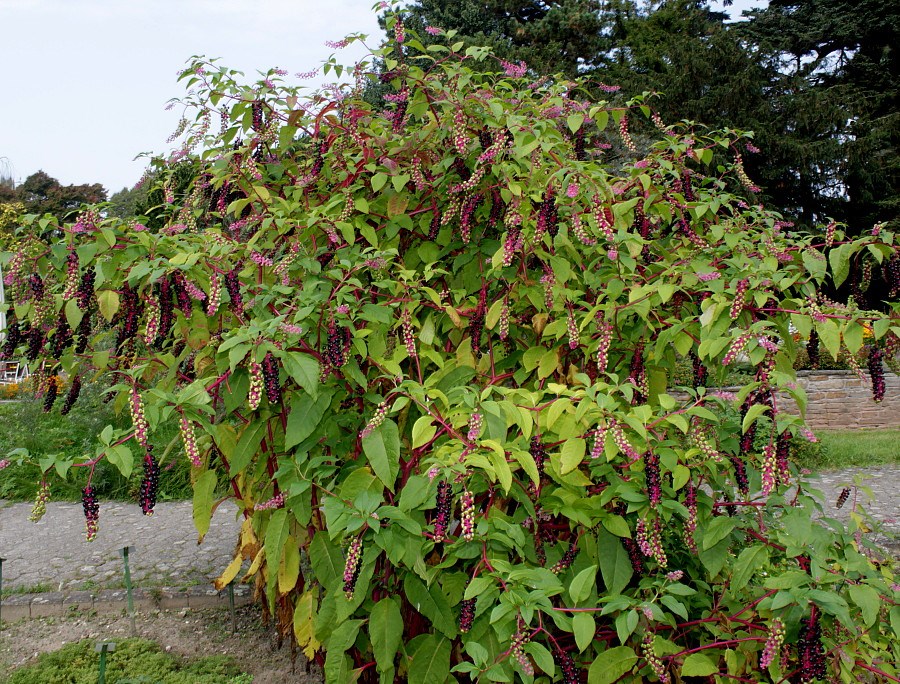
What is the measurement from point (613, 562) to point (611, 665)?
295 millimetres

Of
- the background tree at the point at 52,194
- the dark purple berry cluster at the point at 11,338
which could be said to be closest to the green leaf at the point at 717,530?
the dark purple berry cluster at the point at 11,338

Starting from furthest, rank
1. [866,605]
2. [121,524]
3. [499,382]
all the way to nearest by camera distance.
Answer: [121,524], [499,382], [866,605]

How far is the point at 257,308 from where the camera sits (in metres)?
2.30

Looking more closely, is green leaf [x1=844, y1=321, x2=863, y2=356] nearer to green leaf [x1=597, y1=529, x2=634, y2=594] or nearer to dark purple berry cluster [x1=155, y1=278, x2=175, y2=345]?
green leaf [x1=597, y1=529, x2=634, y2=594]

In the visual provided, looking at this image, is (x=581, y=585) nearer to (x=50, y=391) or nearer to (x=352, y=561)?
(x=352, y=561)

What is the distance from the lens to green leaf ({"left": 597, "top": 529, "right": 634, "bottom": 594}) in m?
2.06

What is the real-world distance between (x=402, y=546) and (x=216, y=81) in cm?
202

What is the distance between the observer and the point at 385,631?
6.97ft

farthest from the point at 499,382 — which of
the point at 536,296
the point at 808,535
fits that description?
the point at 808,535

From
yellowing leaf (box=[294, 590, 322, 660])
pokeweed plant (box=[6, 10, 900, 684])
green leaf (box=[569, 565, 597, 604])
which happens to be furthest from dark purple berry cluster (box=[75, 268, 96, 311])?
green leaf (box=[569, 565, 597, 604])

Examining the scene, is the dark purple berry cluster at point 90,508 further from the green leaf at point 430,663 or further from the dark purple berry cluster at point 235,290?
the green leaf at point 430,663

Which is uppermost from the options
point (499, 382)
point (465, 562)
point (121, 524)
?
point (499, 382)

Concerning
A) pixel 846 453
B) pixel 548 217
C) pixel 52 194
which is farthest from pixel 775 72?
pixel 52 194

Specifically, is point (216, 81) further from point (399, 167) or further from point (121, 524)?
point (121, 524)
